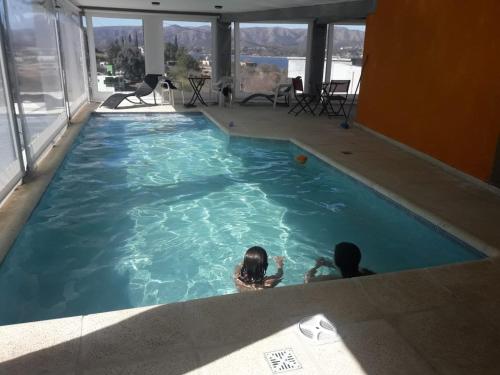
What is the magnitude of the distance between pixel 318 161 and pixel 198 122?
4331mm

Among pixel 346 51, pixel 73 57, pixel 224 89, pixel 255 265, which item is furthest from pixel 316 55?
pixel 255 265

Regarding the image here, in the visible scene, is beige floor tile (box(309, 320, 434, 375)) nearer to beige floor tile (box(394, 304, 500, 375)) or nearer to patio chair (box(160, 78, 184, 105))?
beige floor tile (box(394, 304, 500, 375))

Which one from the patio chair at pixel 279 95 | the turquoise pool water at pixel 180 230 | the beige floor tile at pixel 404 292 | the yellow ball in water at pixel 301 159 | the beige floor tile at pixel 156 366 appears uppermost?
the patio chair at pixel 279 95

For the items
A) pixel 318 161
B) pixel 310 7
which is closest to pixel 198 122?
pixel 310 7

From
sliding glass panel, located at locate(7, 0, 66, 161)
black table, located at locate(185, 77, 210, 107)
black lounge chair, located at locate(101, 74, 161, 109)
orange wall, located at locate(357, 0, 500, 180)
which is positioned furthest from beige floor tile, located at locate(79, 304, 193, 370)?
black table, located at locate(185, 77, 210, 107)

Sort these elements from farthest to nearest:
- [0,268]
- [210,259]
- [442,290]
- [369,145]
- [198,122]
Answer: [198,122], [369,145], [210,259], [0,268], [442,290]

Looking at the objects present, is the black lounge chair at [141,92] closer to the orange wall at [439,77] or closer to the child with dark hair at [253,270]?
the orange wall at [439,77]

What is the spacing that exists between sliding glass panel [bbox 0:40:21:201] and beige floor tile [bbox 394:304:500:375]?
147 inches

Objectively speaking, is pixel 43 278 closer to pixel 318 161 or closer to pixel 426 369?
pixel 426 369

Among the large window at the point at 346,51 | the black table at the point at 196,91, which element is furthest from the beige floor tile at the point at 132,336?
the large window at the point at 346,51

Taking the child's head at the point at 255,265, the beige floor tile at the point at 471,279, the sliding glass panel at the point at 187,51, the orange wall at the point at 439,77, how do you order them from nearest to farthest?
the beige floor tile at the point at 471,279, the child's head at the point at 255,265, the orange wall at the point at 439,77, the sliding glass panel at the point at 187,51

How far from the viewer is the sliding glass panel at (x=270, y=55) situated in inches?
526

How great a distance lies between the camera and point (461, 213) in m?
4.13

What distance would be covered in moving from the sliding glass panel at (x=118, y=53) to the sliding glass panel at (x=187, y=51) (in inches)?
32.7
